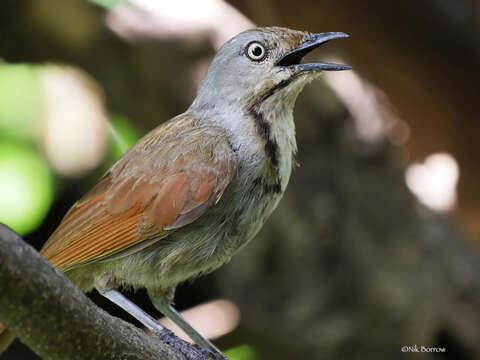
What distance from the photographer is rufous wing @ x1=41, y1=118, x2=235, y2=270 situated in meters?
3.29

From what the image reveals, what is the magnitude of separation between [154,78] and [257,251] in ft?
5.52

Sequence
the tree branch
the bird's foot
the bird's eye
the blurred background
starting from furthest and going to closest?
the blurred background, the bird's eye, the bird's foot, the tree branch

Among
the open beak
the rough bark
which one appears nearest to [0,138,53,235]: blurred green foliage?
the rough bark

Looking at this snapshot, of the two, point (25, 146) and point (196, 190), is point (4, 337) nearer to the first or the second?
point (196, 190)

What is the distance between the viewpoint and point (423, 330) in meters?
5.84

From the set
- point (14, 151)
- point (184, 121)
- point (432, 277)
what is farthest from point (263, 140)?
point (432, 277)

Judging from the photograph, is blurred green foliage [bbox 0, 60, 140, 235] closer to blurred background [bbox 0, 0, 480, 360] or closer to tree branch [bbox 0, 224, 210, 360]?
blurred background [bbox 0, 0, 480, 360]

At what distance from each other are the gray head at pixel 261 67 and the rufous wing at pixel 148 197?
297 millimetres

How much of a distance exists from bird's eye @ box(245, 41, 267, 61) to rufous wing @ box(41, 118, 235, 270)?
1.66 ft

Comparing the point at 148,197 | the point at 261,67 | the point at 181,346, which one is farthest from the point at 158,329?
the point at 261,67

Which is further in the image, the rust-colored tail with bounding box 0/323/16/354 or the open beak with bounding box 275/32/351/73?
the open beak with bounding box 275/32/351/73

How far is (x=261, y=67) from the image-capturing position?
12.1 feet

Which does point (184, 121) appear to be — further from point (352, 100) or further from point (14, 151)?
point (352, 100)

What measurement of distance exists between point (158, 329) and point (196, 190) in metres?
0.75
